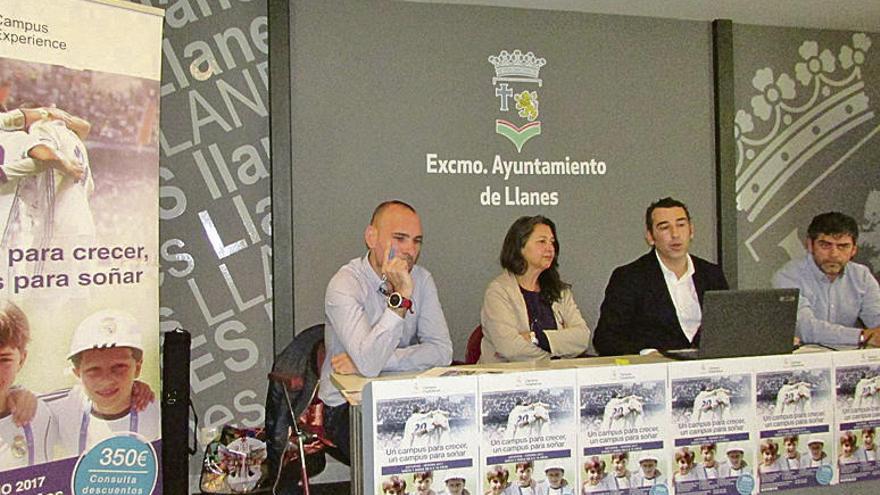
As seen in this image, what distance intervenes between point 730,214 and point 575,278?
116 centimetres

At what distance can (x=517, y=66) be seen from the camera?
194 inches

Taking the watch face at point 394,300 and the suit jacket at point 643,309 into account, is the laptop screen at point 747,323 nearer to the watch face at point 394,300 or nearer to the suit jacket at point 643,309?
the suit jacket at point 643,309

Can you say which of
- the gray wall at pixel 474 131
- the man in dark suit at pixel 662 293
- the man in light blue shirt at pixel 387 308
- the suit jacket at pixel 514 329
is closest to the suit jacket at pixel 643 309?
the man in dark suit at pixel 662 293

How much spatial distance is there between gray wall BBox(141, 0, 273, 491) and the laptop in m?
2.58

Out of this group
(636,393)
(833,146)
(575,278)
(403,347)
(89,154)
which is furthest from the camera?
(833,146)

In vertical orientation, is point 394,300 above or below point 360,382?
above

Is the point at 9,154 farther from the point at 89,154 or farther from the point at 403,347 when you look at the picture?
the point at 403,347

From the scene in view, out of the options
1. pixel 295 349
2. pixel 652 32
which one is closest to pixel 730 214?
pixel 652 32

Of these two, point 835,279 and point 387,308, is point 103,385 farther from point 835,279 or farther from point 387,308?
point 835,279

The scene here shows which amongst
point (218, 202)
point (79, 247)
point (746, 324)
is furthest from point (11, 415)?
point (746, 324)

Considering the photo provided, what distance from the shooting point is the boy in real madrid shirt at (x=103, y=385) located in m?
2.94

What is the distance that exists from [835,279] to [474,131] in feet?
7.24

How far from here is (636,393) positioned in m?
2.54

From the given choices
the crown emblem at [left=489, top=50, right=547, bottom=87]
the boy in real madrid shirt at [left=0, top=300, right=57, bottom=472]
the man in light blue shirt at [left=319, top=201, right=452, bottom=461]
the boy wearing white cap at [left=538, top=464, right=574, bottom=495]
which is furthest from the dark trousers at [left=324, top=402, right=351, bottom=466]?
the crown emblem at [left=489, top=50, right=547, bottom=87]
